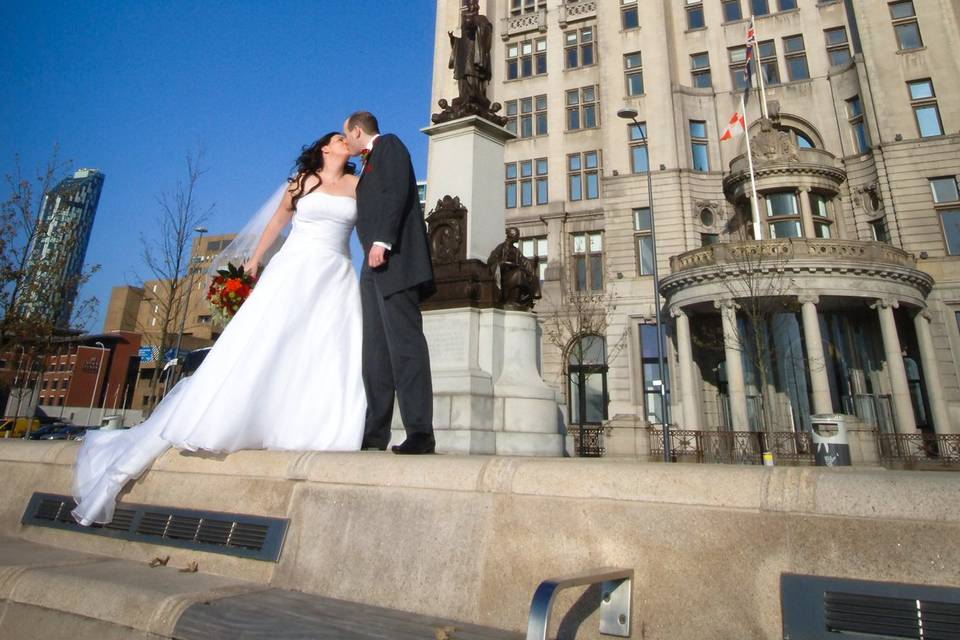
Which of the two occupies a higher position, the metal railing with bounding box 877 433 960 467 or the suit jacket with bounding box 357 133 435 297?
the suit jacket with bounding box 357 133 435 297

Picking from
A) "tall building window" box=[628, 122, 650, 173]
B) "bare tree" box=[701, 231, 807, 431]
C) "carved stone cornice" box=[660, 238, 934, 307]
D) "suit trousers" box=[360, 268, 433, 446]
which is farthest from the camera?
"tall building window" box=[628, 122, 650, 173]

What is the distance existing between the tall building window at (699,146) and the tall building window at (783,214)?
4.91 m

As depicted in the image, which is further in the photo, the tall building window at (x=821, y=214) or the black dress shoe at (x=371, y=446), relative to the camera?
the tall building window at (x=821, y=214)

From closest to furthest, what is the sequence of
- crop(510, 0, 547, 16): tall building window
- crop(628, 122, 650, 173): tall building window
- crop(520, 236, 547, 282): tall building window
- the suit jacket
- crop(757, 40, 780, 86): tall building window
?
the suit jacket → crop(757, 40, 780, 86): tall building window → crop(628, 122, 650, 173): tall building window → crop(520, 236, 547, 282): tall building window → crop(510, 0, 547, 16): tall building window

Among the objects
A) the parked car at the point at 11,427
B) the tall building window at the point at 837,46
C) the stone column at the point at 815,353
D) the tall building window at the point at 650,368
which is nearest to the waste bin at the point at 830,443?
the stone column at the point at 815,353

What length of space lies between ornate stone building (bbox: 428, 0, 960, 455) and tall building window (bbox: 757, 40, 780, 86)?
11 centimetres

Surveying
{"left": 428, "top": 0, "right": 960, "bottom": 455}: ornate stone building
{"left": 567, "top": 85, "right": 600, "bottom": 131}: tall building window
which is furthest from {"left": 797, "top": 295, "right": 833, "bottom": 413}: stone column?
{"left": 567, "top": 85, "right": 600, "bottom": 131}: tall building window

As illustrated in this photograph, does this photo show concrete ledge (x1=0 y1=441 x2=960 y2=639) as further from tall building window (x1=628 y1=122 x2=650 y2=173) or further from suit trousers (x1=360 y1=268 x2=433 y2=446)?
tall building window (x1=628 y1=122 x2=650 y2=173)

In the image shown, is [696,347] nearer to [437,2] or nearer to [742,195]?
[742,195]

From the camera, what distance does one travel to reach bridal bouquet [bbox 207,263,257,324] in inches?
197

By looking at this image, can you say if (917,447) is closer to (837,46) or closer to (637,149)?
(637,149)

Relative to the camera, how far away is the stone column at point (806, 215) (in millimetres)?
26406

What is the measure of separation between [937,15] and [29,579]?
39.7m

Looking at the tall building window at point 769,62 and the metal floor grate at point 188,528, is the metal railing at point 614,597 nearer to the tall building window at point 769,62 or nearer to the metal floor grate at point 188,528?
the metal floor grate at point 188,528
